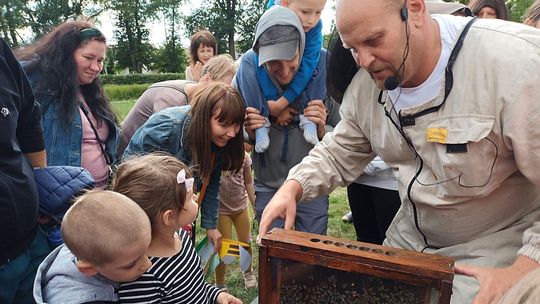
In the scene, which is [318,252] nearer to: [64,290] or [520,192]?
[520,192]

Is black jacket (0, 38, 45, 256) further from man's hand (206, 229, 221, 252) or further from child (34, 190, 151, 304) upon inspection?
man's hand (206, 229, 221, 252)

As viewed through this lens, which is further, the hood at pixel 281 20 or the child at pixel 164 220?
the hood at pixel 281 20

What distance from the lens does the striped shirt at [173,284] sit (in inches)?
71.9

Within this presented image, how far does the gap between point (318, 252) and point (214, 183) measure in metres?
1.76

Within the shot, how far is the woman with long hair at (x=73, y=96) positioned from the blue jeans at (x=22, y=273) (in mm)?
891

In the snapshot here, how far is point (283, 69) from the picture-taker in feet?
9.46

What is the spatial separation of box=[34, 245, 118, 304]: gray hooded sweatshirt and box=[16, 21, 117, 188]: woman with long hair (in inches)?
54.8

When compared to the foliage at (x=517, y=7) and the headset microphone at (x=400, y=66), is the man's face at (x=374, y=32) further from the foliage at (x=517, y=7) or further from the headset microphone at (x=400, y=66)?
the foliage at (x=517, y=7)

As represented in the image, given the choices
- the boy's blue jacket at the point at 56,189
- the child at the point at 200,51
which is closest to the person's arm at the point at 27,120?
the boy's blue jacket at the point at 56,189

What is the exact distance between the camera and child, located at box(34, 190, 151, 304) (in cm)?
158

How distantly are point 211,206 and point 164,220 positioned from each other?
47.3 inches

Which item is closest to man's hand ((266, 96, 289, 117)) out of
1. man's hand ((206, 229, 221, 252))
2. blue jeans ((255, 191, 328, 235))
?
blue jeans ((255, 191, 328, 235))

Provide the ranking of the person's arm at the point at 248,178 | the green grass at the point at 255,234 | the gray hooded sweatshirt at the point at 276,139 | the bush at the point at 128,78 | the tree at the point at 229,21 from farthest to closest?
the tree at the point at 229,21, the bush at the point at 128,78, the person's arm at the point at 248,178, the green grass at the point at 255,234, the gray hooded sweatshirt at the point at 276,139

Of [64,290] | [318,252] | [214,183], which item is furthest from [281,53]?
[64,290]
